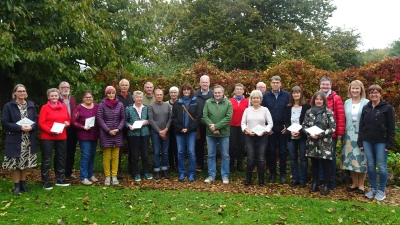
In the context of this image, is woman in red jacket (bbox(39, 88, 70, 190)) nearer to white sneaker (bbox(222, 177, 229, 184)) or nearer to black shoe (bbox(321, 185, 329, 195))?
white sneaker (bbox(222, 177, 229, 184))

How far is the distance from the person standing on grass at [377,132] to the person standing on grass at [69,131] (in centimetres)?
580

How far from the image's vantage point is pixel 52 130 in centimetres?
652

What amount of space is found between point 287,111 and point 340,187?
194 cm

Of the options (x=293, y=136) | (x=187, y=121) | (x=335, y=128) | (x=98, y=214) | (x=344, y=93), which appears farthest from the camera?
(x=344, y=93)

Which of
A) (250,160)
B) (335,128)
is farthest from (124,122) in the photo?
(335,128)

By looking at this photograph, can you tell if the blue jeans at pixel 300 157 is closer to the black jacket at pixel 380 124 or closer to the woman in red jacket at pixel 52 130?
the black jacket at pixel 380 124

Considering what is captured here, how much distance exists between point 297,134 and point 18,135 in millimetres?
5282

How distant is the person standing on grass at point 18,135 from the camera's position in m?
6.22

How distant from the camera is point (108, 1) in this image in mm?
9617

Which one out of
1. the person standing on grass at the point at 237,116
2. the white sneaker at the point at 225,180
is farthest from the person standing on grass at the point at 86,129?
the person standing on grass at the point at 237,116

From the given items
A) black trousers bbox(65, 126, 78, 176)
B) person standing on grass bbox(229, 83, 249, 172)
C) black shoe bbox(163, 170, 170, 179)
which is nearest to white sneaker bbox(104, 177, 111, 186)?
black trousers bbox(65, 126, 78, 176)

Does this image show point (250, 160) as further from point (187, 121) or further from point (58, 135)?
point (58, 135)

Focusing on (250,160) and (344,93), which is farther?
(344,93)

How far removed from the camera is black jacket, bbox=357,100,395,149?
5.99 metres
